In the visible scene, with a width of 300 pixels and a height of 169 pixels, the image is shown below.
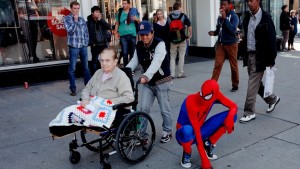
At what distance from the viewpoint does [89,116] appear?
126 inches

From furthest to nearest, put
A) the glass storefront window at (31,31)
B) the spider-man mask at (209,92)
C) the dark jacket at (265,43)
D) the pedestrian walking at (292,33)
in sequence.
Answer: the pedestrian walking at (292,33) < the glass storefront window at (31,31) < the dark jacket at (265,43) < the spider-man mask at (209,92)

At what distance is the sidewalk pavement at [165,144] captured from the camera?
3.57m

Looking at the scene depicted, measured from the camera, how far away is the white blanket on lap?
126 inches

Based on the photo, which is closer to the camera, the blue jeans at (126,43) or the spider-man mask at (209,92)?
the spider-man mask at (209,92)

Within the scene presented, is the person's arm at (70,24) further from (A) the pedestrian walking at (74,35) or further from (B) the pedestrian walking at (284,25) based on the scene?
(B) the pedestrian walking at (284,25)

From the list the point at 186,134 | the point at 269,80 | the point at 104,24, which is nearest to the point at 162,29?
the point at 104,24

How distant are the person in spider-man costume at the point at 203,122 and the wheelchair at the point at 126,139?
46 cm

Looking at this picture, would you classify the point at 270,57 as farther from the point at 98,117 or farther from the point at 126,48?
the point at 126,48

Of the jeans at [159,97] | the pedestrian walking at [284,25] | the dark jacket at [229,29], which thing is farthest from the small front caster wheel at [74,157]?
the pedestrian walking at [284,25]

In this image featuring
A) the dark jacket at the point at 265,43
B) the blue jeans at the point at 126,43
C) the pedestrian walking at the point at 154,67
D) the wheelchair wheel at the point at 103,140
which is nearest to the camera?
the wheelchair wheel at the point at 103,140

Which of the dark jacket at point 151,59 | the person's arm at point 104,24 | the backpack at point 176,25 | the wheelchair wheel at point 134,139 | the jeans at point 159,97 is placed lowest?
the wheelchair wheel at point 134,139

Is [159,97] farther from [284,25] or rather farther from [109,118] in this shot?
[284,25]

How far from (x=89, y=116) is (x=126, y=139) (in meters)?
0.48

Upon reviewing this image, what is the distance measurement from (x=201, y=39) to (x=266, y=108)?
6045mm
